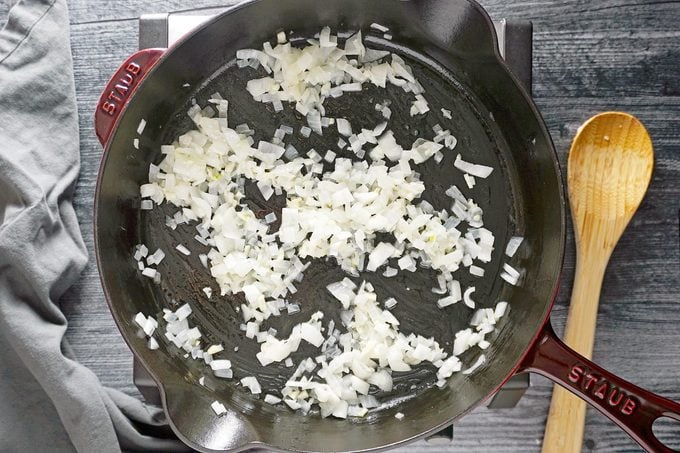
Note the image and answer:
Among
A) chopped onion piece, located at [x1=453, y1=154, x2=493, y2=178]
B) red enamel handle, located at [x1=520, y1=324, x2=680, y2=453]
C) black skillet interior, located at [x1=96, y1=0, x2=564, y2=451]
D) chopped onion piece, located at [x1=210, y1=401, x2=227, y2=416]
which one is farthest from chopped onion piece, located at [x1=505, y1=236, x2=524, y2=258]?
chopped onion piece, located at [x1=210, y1=401, x2=227, y2=416]

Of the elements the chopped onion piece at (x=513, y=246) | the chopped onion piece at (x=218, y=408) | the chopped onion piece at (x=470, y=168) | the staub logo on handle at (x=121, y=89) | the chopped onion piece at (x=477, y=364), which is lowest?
the chopped onion piece at (x=218, y=408)

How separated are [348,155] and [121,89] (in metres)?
0.34

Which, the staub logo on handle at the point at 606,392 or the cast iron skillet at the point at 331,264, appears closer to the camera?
the staub logo on handle at the point at 606,392

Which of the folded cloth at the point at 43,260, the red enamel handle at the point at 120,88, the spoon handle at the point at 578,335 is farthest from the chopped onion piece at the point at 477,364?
the red enamel handle at the point at 120,88

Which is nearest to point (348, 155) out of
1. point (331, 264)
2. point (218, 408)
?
point (331, 264)

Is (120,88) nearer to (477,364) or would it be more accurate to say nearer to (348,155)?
(348,155)

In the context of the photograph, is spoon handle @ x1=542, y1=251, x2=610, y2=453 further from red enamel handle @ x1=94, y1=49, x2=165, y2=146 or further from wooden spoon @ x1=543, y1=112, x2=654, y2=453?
red enamel handle @ x1=94, y1=49, x2=165, y2=146

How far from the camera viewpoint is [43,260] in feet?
3.54

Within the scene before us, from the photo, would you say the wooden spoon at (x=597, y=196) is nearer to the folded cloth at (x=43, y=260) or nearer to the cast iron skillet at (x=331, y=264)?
the cast iron skillet at (x=331, y=264)

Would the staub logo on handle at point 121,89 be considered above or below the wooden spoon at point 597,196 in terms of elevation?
above

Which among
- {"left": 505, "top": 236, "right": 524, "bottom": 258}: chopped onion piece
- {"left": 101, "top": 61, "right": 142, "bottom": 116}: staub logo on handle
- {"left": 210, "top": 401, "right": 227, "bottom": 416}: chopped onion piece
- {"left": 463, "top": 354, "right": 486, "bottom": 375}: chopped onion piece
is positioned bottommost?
{"left": 210, "top": 401, "right": 227, "bottom": 416}: chopped onion piece

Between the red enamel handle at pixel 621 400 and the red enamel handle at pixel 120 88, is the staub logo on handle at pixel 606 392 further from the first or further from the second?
the red enamel handle at pixel 120 88

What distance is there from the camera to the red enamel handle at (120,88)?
98cm

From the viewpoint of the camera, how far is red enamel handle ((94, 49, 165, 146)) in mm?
980
